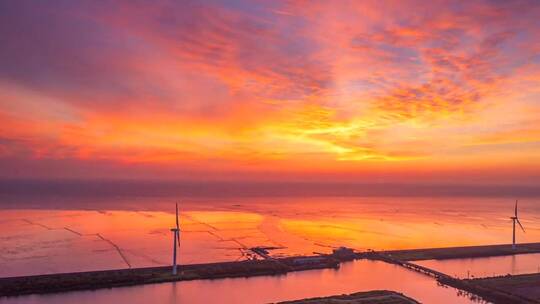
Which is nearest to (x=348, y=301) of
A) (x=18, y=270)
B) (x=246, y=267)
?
(x=246, y=267)

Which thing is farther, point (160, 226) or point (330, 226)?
point (330, 226)

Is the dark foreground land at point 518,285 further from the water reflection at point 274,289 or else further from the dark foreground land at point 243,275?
the water reflection at point 274,289

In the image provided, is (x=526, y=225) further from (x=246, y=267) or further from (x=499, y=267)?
(x=246, y=267)

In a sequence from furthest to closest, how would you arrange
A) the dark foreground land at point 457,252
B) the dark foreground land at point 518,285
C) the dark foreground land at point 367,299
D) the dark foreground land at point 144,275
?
the dark foreground land at point 457,252 < the dark foreground land at point 144,275 < the dark foreground land at point 518,285 < the dark foreground land at point 367,299

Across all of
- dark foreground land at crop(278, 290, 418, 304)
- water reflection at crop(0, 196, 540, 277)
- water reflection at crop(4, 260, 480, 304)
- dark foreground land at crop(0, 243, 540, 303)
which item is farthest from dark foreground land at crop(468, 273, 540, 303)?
water reflection at crop(0, 196, 540, 277)

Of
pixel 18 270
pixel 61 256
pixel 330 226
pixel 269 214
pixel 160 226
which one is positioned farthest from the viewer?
pixel 269 214

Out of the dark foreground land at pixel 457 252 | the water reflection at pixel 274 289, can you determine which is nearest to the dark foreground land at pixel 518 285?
the water reflection at pixel 274 289

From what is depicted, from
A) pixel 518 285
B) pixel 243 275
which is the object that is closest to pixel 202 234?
pixel 243 275

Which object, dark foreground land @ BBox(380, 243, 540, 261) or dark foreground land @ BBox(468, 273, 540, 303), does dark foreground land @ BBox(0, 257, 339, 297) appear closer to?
dark foreground land @ BBox(380, 243, 540, 261)
